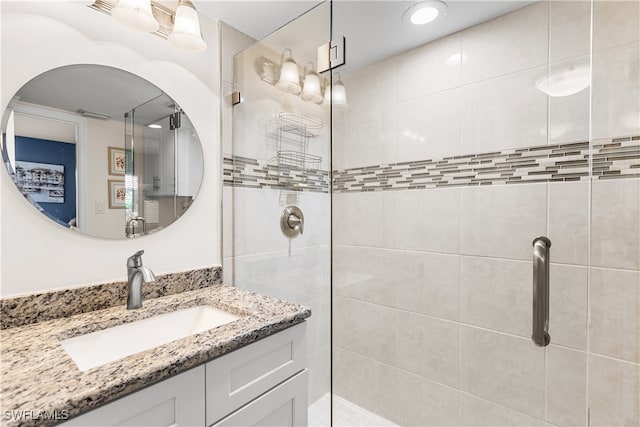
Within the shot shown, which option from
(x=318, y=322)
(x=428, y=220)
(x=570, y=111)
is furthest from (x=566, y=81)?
(x=318, y=322)

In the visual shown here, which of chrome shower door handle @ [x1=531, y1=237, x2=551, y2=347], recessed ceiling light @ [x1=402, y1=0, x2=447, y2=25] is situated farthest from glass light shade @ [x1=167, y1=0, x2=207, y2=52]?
chrome shower door handle @ [x1=531, y1=237, x2=551, y2=347]

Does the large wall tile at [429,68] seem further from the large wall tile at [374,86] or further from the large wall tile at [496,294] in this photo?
the large wall tile at [496,294]

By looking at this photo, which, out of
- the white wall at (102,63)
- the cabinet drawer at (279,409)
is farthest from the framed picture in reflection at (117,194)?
the cabinet drawer at (279,409)

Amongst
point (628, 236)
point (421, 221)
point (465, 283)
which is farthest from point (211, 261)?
point (628, 236)

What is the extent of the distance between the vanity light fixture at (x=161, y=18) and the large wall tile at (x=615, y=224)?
1.74m

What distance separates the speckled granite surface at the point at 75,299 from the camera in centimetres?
94

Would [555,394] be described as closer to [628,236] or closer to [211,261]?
[628,236]

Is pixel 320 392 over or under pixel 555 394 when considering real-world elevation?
under

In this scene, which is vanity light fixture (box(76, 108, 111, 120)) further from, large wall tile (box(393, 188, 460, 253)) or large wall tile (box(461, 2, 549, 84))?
large wall tile (box(461, 2, 549, 84))

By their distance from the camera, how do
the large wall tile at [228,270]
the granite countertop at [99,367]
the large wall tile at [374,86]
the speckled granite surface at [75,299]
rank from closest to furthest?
the granite countertop at [99,367]
the speckled granite surface at [75,299]
the large wall tile at [228,270]
the large wall tile at [374,86]

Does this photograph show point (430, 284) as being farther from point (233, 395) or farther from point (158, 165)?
point (158, 165)

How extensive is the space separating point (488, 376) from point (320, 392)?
0.85 metres

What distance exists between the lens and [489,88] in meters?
1.45

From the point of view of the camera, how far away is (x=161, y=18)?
4.18 feet
